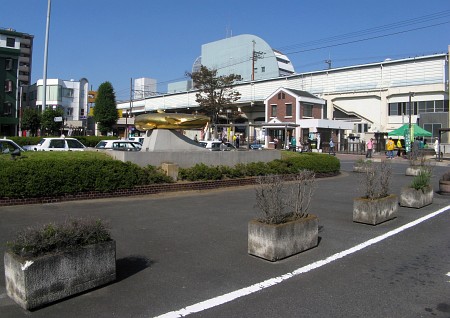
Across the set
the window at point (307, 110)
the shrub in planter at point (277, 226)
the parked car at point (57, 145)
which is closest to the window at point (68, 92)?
A: the window at point (307, 110)

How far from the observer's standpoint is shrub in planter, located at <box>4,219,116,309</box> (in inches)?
174

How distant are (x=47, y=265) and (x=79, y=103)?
92.3 meters

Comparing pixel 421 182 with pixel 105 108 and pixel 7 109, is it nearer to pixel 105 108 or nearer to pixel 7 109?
pixel 105 108

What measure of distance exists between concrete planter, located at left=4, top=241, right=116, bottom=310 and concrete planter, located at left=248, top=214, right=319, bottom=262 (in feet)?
7.53

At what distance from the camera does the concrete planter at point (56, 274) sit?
14.4ft

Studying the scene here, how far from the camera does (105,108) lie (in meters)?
63.5

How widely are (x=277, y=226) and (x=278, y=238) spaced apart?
0.18m

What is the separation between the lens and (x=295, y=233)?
656 cm

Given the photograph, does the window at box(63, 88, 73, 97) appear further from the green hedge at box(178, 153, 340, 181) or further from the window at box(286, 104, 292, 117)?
the green hedge at box(178, 153, 340, 181)

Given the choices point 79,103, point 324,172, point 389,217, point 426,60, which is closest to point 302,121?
point 426,60

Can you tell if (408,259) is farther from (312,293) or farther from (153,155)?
(153,155)

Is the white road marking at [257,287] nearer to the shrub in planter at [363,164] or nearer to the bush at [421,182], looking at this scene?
the shrub in planter at [363,164]

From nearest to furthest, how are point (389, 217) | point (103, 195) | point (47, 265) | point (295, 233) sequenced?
point (47, 265), point (295, 233), point (389, 217), point (103, 195)

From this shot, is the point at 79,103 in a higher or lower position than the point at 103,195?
higher
